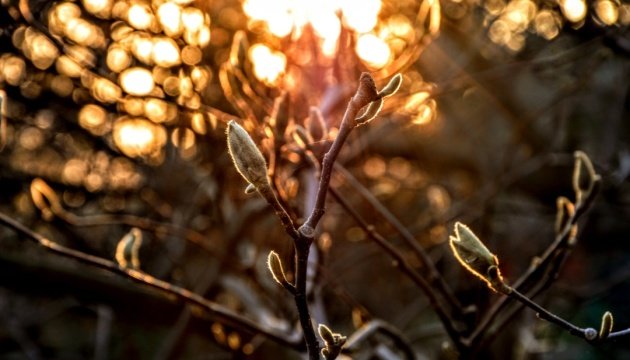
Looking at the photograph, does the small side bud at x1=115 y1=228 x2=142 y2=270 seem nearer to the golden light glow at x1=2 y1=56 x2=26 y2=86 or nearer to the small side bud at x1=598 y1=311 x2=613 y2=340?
the small side bud at x1=598 y1=311 x2=613 y2=340

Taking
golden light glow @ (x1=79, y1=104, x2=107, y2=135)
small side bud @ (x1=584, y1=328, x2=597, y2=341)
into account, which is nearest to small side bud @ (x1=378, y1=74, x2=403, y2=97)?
small side bud @ (x1=584, y1=328, x2=597, y2=341)

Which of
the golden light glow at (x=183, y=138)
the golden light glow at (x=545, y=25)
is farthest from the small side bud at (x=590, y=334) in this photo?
the golden light glow at (x=545, y=25)

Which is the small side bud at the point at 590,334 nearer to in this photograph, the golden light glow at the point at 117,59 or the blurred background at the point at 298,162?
the blurred background at the point at 298,162

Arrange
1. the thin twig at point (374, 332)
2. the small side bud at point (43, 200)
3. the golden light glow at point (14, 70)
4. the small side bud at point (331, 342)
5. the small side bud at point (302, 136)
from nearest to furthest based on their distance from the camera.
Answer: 1. the small side bud at point (331, 342)
2. the small side bud at point (302, 136)
3. the thin twig at point (374, 332)
4. the small side bud at point (43, 200)
5. the golden light glow at point (14, 70)

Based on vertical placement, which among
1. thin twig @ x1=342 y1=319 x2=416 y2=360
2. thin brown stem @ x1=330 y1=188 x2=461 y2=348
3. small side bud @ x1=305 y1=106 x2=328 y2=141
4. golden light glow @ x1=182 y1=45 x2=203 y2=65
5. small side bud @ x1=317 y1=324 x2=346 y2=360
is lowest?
A: thin twig @ x1=342 y1=319 x2=416 y2=360

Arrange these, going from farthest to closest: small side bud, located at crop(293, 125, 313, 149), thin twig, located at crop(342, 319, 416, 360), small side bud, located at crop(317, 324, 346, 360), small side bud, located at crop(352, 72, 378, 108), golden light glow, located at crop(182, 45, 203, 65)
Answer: golden light glow, located at crop(182, 45, 203, 65)
thin twig, located at crop(342, 319, 416, 360)
small side bud, located at crop(293, 125, 313, 149)
small side bud, located at crop(317, 324, 346, 360)
small side bud, located at crop(352, 72, 378, 108)

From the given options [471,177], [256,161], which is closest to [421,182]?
[471,177]
